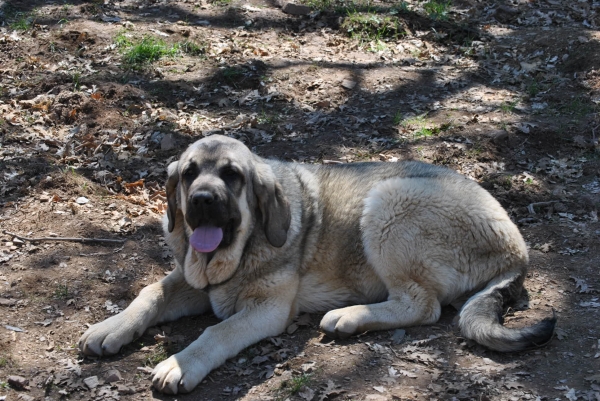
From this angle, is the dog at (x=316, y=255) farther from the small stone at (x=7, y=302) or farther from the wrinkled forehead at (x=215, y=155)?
the small stone at (x=7, y=302)

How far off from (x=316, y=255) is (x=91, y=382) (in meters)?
2.00

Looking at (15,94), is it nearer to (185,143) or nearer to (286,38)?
(185,143)

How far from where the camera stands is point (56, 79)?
29.5ft

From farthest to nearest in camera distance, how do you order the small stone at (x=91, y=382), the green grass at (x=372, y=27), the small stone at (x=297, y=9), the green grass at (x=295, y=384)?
the small stone at (x=297, y=9)
the green grass at (x=372, y=27)
the small stone at (x=91, y=382)
the green grass at (x=295, y=384)

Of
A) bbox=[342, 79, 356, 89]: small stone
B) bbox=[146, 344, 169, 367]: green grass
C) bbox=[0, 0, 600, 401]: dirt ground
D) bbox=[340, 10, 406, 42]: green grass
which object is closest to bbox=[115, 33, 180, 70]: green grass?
bbox=[0, 0, 600, 401]: dirt ground

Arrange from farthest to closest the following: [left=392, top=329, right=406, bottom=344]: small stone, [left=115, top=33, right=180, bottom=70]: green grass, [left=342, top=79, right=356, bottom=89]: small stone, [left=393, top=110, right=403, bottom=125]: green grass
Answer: [left=115, top=33, right=180, bottom=70]: green grass → [left=342, top=79, right=356, bottom=89]: small stone → [left=393, top=110, right=403, bottom=125]: green grass → [left=392, top=329, right=406, bottom=344]: small stone

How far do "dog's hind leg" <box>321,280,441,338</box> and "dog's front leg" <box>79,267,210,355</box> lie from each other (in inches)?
44.8

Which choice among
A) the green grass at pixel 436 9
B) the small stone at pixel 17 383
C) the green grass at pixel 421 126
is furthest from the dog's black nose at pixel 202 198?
the green grass at pixel 436 9

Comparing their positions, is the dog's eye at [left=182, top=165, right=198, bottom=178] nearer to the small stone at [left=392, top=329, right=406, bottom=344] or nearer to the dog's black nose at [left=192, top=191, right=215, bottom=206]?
the dog's black nose at [left=192, top=191, right=215, bottom=206]

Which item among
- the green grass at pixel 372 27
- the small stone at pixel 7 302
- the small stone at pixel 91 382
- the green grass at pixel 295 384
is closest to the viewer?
the green grass at pixel 295 384

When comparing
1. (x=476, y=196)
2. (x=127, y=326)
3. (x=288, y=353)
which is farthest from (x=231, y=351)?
(x=476, y=196)

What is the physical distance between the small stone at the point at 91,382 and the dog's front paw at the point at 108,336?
27 cm

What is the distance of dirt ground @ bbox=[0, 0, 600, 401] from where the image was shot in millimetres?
4770

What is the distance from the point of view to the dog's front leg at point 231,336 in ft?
15.1
